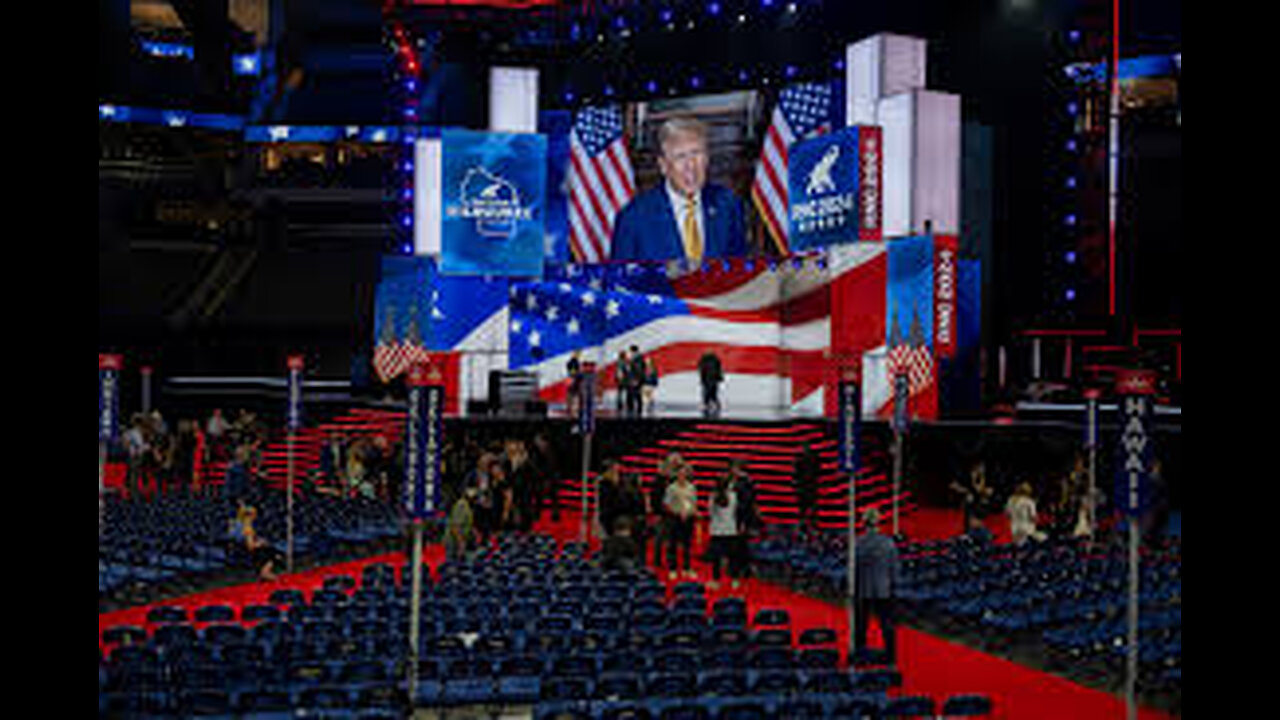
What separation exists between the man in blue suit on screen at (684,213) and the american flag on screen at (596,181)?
668 mm

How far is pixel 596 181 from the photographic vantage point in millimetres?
36281

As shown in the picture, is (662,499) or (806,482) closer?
(662,499)

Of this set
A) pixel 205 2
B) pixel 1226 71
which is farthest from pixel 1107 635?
pixel 205 2

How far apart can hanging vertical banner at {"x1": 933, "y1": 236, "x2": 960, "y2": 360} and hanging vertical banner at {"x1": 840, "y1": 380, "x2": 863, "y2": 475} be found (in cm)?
1320

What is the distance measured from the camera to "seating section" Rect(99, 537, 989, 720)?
34.9ft

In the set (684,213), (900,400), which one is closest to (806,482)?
(900,400)

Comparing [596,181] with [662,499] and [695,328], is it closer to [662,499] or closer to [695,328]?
[695,328]

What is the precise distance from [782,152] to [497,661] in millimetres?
23084

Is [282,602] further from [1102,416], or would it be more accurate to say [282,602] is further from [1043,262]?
[1043,262]

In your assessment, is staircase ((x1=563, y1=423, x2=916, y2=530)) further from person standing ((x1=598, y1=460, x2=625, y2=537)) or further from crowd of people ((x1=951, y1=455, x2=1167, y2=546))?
person standing ((x1=598, y1=460, x2=625, y2=537))

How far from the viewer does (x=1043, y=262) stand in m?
30.2

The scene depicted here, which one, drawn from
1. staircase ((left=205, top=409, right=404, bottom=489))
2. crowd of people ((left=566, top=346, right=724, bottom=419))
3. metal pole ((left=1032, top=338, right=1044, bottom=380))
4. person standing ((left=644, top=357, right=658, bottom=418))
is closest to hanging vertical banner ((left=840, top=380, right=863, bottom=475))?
crowd of people ((left=566, top=346, right=724, bottom=419))

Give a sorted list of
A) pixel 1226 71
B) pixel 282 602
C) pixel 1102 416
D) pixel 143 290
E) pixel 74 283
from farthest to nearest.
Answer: pixel 143 290
pixel 1102 416
pixel 282 602
pixel 1226 71
pixel 74 283

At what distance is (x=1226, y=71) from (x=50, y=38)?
409 centimetres
